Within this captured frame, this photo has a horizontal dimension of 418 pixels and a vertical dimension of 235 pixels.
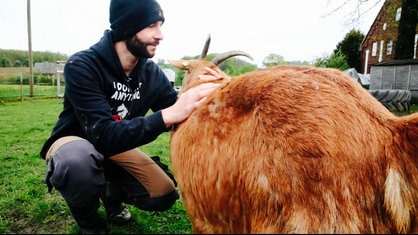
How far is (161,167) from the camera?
12.3 ft

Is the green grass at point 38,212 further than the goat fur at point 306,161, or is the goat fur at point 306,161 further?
the green grass at point 38,212

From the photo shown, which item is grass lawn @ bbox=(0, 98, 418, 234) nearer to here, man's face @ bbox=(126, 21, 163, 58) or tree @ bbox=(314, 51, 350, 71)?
man's face @ bbox=(126, 21, 163, 58)

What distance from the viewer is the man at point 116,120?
265 centimetres

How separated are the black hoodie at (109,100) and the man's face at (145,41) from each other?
190mm

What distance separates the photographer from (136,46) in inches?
127

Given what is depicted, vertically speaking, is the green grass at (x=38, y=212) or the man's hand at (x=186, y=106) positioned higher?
the man's hand at (x=186, y=106)

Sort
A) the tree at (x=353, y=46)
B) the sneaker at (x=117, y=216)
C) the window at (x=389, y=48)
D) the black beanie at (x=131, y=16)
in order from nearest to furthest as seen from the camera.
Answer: the black beanie at (x=131, y=16)
the sneaker at (x=117, y=216)
the window at (x=389, y=48)
the tree at (x=353, y=46)

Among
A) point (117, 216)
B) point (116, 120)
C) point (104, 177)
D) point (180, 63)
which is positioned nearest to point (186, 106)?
point (116, 120)

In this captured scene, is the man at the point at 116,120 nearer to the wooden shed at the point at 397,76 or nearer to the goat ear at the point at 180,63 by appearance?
the goat ear at the point at 180,63

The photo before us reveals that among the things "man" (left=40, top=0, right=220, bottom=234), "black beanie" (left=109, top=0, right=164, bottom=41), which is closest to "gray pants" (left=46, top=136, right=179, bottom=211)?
"man" (left=40, top=0, right=220, bottom=234)

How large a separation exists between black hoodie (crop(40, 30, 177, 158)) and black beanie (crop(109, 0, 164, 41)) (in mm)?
177

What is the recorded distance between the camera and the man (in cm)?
265

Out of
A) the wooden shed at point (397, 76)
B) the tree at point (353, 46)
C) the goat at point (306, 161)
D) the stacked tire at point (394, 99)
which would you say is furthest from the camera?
the tree at point (353, 46)

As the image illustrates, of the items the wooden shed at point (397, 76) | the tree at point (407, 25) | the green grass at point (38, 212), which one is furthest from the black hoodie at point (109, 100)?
the wooden shed at point (397, 76)
